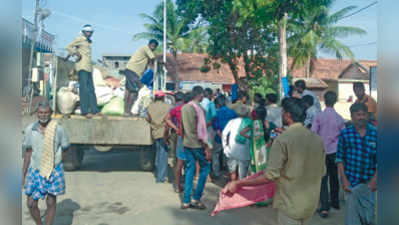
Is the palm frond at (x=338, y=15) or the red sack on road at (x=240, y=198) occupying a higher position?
the palm frond at (x=338, y=15)

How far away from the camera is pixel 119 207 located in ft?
18.1

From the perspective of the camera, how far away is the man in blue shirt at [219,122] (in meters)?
6.72

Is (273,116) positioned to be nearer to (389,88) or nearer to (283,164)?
(283,164)

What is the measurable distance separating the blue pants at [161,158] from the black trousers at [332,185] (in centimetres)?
Result: 294

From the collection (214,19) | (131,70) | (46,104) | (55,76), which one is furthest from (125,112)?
(214,19)

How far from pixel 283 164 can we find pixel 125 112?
18.0 ft

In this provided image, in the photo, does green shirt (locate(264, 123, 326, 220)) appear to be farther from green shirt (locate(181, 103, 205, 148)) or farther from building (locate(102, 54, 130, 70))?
building (locate(102, 54, 130, 70))

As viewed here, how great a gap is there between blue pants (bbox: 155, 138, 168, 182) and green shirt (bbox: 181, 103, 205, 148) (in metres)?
1.45

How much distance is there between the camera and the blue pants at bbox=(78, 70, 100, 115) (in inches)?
285

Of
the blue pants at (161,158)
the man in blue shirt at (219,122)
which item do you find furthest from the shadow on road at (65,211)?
the man in blue shirt at (219,122)

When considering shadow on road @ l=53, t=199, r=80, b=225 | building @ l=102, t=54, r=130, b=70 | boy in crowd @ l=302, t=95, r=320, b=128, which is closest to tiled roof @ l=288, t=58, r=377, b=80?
building @ l=102, t=54, r=130, b=70

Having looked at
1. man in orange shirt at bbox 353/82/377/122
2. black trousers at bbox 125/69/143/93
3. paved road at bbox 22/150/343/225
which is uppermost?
black trousers at bbox 125/69/143/93

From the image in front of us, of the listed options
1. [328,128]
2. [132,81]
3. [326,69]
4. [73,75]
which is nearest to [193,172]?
[328,128]

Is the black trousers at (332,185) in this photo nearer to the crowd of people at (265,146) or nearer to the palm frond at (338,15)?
the crowd of people at (265,146)
